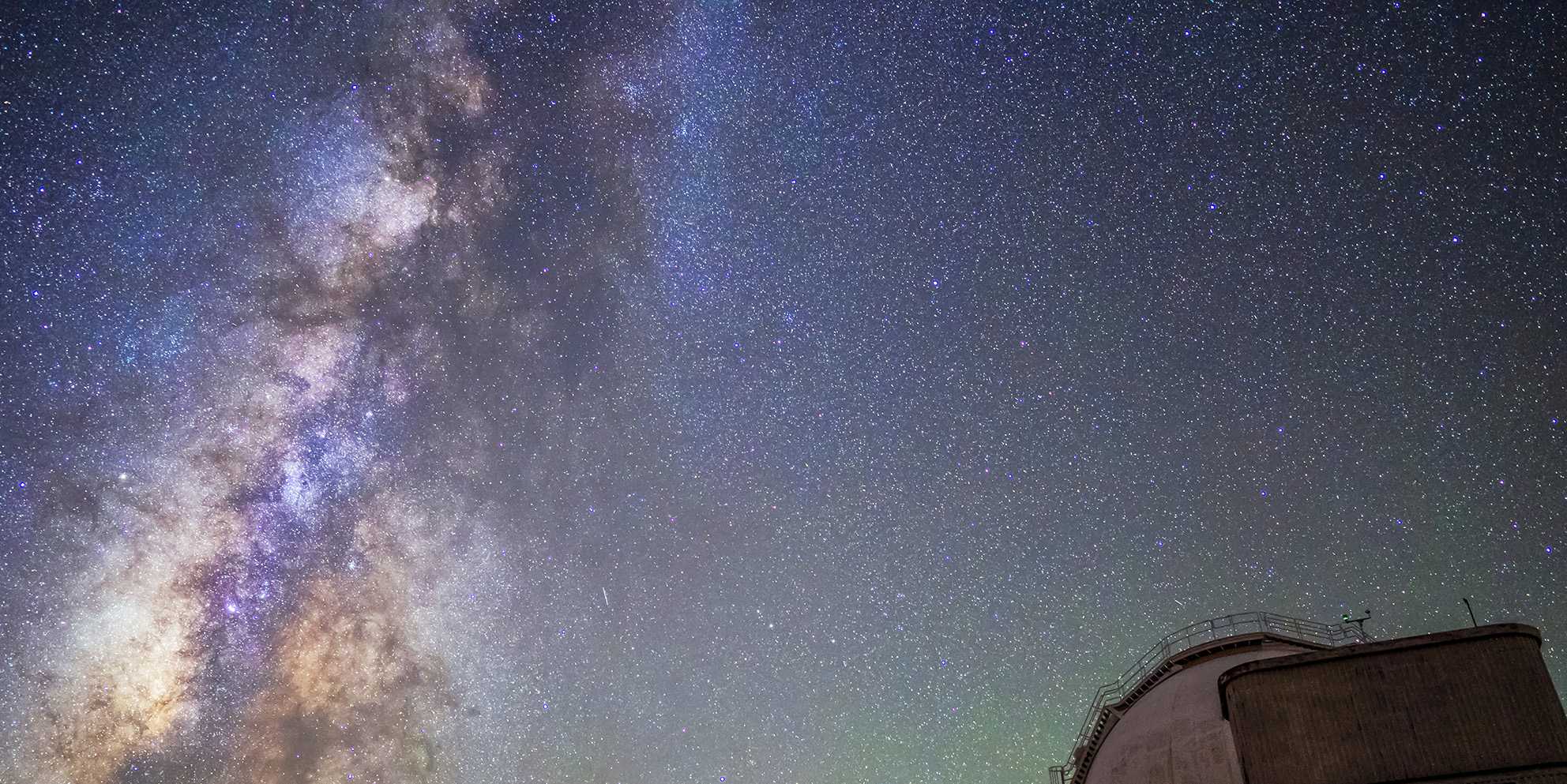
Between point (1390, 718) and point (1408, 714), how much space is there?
0.96ft

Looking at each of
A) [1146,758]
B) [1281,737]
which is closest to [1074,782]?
[1146,758]

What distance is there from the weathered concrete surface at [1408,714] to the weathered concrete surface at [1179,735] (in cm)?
69

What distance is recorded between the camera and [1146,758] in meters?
20.0

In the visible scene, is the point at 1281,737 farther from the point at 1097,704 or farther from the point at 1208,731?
the point at 1097,704

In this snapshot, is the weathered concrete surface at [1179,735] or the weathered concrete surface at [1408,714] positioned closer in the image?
the weathered concrete surface at [1408,714]

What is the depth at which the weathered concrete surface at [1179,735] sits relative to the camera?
60.3 ft

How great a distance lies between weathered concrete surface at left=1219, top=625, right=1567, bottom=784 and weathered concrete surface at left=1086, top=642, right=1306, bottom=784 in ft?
2.25

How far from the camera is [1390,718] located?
16844 mm

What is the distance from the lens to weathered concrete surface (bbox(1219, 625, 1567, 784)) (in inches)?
639

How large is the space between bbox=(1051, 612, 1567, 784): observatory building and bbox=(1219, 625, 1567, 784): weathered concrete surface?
2 cm

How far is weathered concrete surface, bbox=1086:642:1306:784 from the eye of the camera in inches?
724

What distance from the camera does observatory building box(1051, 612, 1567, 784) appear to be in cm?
1622

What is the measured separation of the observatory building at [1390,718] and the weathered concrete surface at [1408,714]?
0.02 metres

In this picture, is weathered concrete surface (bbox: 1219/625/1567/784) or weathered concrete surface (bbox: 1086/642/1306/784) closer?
weathered concrete surface (bbox: 1219/625/1567/784)
